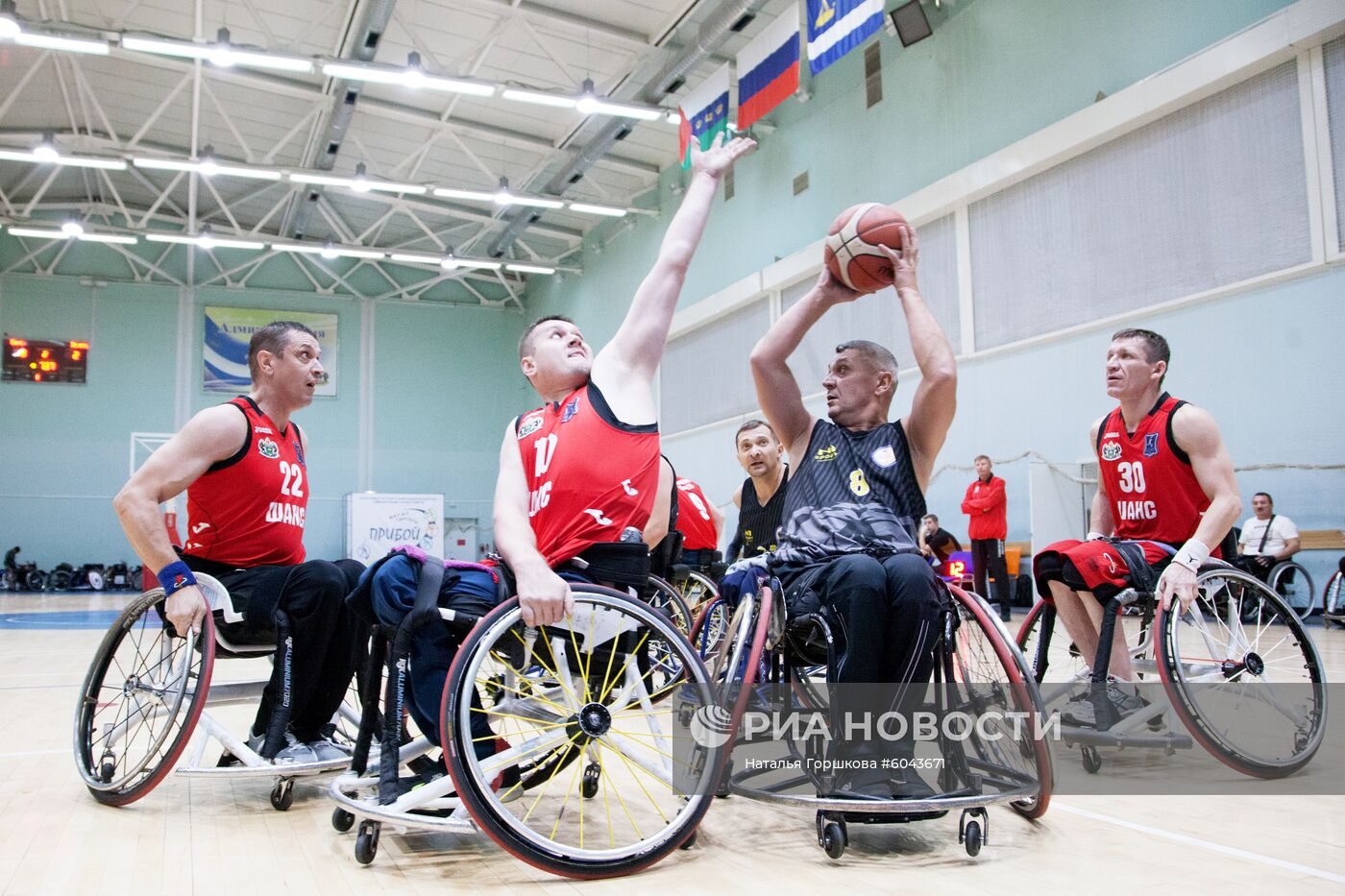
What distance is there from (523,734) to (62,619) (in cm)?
1060

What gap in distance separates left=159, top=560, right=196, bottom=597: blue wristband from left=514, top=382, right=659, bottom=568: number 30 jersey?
0.95 m

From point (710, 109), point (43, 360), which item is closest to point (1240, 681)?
point (710, 109)

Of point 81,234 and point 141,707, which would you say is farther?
point 81,234

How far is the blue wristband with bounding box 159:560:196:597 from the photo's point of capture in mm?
2643

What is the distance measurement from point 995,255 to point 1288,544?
13.1 ft

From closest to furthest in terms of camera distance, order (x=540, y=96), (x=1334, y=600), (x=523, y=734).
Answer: (x=523, y=734) → (x=1334, y=600) → (x=540, y=96)

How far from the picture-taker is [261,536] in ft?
9.86

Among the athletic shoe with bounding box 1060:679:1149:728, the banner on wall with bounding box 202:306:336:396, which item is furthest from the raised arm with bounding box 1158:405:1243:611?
the banner on wall with bounding box 202:306:336:396

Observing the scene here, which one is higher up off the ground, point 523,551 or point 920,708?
point 523,551

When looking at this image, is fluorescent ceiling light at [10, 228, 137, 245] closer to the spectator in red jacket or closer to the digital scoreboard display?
the digital scoreboard display

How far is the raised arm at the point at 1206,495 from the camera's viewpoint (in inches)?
112

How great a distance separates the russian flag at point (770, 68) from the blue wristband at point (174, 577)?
8.93 meters

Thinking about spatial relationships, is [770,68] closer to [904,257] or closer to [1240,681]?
[904,257]

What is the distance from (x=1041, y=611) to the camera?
11.1 ft
